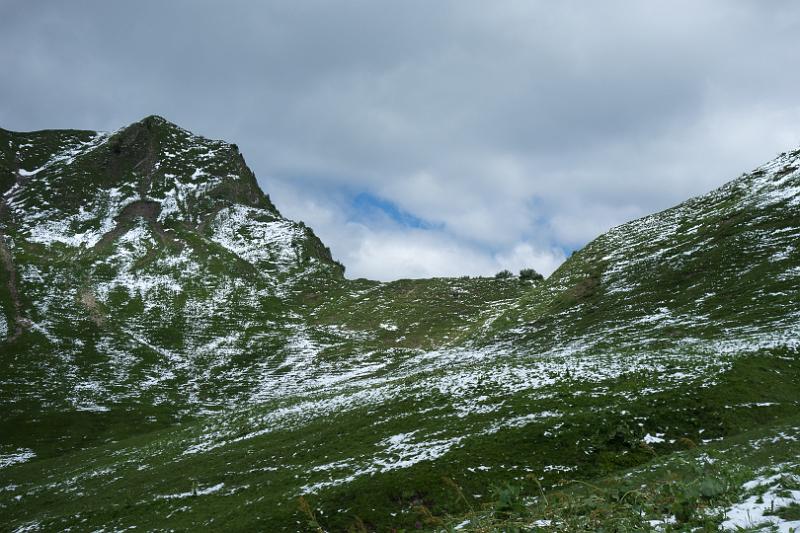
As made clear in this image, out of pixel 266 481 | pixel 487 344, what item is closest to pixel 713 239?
pixel 487 344

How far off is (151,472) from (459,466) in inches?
985

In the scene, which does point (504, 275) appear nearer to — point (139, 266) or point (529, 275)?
point (529, 275)

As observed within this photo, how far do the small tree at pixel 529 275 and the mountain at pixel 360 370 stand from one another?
663 cm

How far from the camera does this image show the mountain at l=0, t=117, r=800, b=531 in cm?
2178

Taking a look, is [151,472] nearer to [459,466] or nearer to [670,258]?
[459,466]

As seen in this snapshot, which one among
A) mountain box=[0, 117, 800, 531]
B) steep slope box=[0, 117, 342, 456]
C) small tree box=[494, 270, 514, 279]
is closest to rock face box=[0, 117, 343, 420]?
steep slope box=[0, 117, 342, 456]

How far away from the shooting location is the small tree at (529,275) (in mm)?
122113

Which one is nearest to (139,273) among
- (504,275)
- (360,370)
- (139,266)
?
(139,266)

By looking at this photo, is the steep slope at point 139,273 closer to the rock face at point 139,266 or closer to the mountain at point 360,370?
the rock face at point 139,266

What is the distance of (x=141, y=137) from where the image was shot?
17950cm

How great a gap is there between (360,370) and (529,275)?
67925 millimetres

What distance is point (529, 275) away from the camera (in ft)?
406

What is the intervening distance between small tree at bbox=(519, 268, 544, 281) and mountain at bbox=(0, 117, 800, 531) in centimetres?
663

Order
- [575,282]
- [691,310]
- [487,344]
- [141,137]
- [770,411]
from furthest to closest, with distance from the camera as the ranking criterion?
[141,137]
[575,282]
[487,344]
[691,310]
[770,411]
